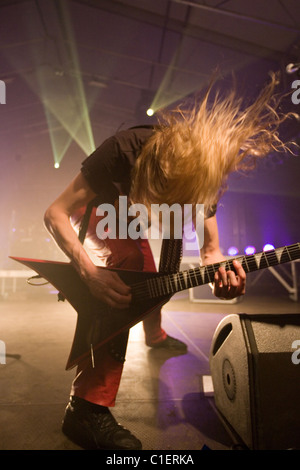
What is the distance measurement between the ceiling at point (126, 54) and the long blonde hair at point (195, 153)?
245 centimetres

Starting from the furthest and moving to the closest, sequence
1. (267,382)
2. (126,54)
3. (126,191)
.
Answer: (126,54) → (126,191) → (267,382)

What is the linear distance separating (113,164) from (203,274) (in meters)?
0.78

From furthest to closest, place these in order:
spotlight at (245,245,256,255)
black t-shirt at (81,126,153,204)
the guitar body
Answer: spotlight at (245,245,256,255)
black t-shirt at (81,126,153,204)
the guitar body

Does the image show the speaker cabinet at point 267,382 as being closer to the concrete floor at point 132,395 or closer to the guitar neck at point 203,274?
the concrete floor at point 132,395

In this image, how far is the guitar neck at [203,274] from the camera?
4.64 feet

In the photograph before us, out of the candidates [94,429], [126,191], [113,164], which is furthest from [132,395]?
[113,164]

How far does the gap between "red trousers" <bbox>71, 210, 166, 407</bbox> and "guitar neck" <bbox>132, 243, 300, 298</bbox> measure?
216 mm

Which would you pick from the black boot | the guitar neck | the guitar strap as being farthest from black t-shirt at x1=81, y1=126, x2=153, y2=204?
the black boot

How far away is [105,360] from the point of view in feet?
4.70

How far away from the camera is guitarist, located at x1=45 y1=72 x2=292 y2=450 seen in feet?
4.52

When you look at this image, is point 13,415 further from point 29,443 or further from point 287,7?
point 287,7

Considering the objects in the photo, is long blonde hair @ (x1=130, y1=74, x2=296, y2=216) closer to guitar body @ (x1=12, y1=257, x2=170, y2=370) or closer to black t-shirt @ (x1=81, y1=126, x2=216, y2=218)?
black t-shirt @ (x1=81, y1=126, x2=216, y2=218)

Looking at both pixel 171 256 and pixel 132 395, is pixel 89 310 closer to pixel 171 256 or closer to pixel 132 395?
pixel 171 256

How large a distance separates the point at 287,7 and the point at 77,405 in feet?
21.1
